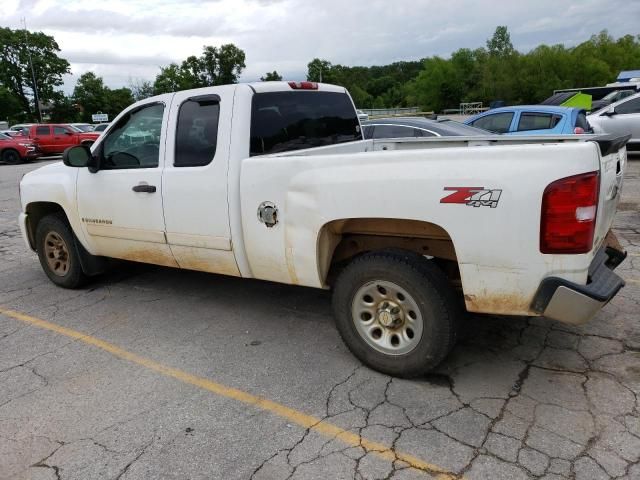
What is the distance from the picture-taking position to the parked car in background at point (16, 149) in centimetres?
2408

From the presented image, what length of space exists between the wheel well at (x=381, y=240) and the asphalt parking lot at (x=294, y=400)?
714mm

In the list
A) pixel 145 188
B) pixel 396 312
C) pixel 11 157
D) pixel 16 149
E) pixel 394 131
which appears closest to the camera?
pixel 396 312

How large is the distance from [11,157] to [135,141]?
24.1 metres

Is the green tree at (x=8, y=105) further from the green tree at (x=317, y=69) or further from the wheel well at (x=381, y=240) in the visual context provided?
the wheel well at (x=381, y=240)

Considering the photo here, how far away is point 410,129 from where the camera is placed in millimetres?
8617

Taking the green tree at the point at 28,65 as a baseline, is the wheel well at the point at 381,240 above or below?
below

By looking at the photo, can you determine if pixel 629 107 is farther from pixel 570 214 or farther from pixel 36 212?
pixel 36 212

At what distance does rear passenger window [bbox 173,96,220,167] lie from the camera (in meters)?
3.96

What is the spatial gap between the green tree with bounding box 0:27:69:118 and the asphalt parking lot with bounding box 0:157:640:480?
69.0 meters

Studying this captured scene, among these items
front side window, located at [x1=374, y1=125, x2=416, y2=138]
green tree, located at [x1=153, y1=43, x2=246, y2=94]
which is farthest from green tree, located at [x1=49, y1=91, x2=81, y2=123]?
front side window, located at [x1=374, y1=125, x2=416, y2=138]

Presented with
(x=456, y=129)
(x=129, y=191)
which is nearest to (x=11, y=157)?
(x=456, y=129)

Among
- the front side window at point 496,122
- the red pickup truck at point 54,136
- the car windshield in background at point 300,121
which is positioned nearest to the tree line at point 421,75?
the red pickup truck at point 54,136

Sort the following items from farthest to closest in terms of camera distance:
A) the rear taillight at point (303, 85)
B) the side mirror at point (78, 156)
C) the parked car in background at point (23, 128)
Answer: the parked car in background at point (23, 128), the side mirror at point (78, 156), the rear taillight at point (303, 85)

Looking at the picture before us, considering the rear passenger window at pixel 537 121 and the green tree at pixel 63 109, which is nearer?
the rear passenger window at pixel 537 121
